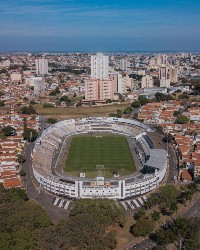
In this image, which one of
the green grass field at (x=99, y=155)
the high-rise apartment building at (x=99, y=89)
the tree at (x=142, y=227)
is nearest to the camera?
the tree at (x=142, y=227)

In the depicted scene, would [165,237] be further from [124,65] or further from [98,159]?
[124,65]

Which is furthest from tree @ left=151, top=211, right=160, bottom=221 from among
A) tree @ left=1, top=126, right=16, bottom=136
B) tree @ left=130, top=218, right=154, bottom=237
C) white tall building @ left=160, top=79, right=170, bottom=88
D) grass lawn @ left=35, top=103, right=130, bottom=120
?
white tall building @ left=160, top=79, right=170, bottom=88

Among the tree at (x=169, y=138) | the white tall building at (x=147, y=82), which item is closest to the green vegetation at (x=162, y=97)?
the white tall building at (x=147, y=82)

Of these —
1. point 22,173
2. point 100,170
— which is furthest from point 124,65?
point 22,173

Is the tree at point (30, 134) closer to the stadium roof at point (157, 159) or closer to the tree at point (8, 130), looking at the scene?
the tree at point (8, 130)

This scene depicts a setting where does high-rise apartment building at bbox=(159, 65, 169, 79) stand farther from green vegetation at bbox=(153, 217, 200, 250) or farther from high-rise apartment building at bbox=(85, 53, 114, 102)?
green vegetation at bbox=(153, 217, 200, 250)

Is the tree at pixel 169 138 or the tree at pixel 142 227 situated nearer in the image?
the tree at pixel 142 227

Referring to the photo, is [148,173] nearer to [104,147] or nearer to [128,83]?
[104,147]
